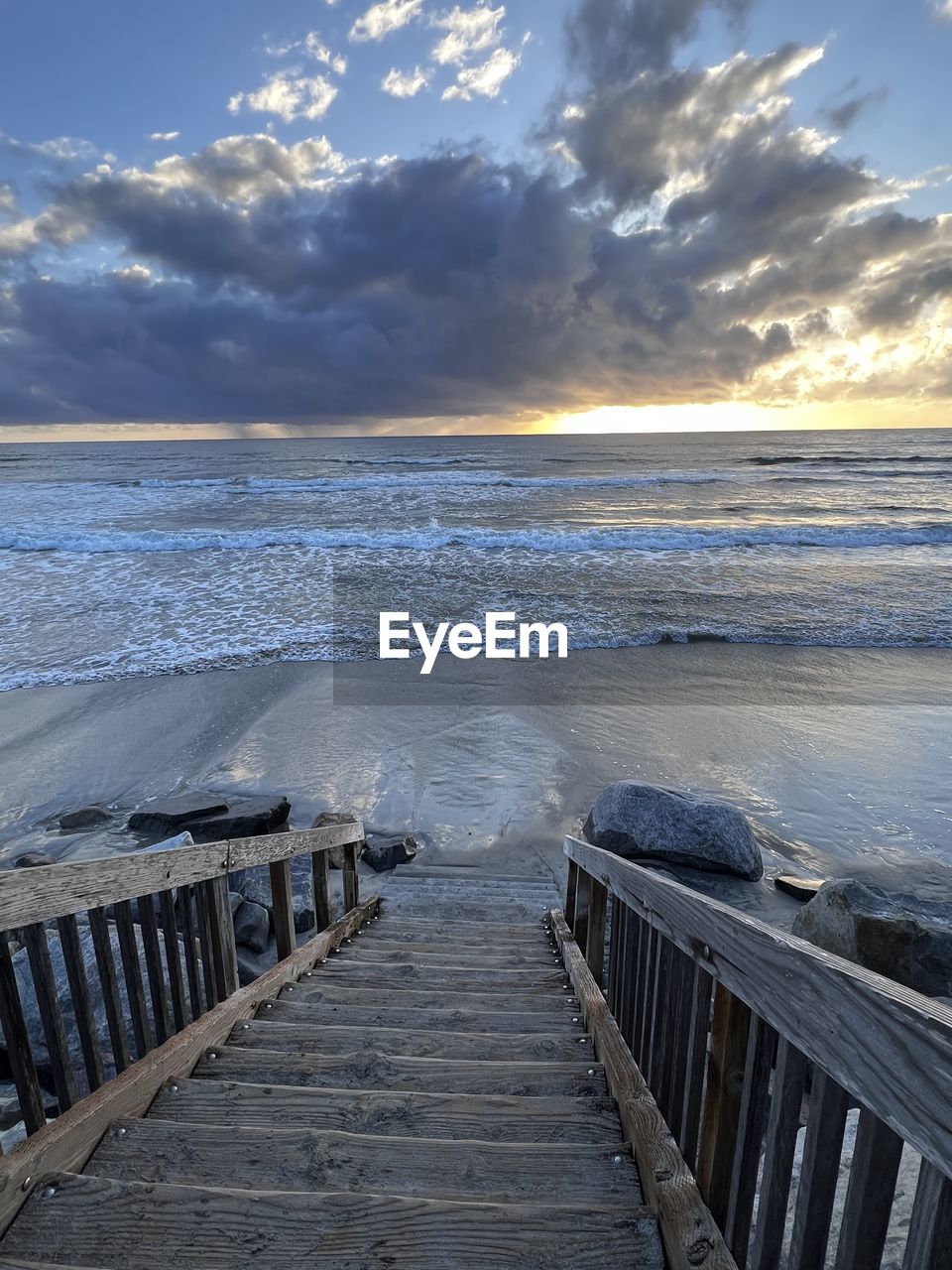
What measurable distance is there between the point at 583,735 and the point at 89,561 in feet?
61.0

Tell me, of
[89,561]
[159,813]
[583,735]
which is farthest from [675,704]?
[89,561]

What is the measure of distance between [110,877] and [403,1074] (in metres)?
1.48

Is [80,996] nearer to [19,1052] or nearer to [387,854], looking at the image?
[19,1052]

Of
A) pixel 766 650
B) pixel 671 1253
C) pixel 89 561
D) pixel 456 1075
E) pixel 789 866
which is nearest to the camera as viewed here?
pixel 671 1253

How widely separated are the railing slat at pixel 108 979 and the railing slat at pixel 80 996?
0.06 meters

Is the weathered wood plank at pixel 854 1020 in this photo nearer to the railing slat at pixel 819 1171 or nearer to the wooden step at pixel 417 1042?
the railing slat at pixel 819 1171

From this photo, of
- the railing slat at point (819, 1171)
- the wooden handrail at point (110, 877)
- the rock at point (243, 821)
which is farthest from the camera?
the rock at point (243, 821)

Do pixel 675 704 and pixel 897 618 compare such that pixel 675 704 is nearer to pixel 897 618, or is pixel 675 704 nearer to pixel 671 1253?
pixel 897 618

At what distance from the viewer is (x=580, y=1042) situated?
3.27 meters

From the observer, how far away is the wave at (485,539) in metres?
24.5

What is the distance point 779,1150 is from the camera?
4.61 ft

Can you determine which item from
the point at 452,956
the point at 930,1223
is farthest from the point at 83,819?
the point at 930,1223

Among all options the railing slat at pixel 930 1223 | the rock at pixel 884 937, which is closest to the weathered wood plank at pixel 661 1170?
the railing slat at pixel 930 1223

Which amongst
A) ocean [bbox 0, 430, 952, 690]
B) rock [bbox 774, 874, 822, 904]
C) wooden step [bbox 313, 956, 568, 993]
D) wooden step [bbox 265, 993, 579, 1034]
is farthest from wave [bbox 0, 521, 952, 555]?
wooden step [bbox 265, 993, 579, 1034]
